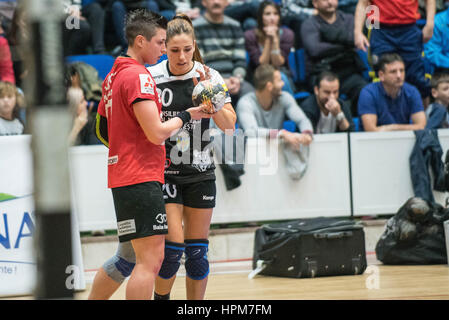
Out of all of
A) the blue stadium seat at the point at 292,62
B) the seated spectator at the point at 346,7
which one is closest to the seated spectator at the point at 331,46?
the blue stadium seat at the point at 292,62

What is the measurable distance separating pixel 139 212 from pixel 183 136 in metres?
0.82

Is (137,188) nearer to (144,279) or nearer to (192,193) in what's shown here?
(144,279)

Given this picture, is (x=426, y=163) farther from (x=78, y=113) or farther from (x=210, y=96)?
Answer: (x=210, y=96)

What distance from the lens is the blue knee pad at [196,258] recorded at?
3627 millimetres

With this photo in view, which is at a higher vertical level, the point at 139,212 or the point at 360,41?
the point at 360,41

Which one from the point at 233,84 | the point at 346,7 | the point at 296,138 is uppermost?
the point at 346,7

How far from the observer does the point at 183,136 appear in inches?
146

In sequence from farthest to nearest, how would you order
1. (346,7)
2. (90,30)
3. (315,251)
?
(346,7) → (90,30) → (315,251)

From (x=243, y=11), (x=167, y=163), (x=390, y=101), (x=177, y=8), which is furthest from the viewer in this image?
(x=243, y=11)

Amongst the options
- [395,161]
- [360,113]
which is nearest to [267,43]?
[360,113]

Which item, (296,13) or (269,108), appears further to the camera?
(296,13)

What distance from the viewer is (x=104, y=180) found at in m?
6.56

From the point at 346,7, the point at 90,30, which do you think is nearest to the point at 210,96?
the point at 90,30
